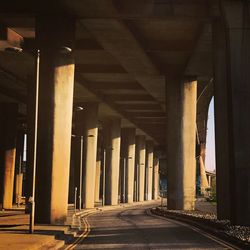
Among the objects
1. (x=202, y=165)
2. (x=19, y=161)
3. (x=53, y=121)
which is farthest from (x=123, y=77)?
(x=202, y=165)

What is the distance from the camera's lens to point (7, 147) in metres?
64.3

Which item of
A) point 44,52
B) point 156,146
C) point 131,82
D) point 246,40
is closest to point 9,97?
point 131,82

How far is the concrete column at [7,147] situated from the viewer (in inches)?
2491

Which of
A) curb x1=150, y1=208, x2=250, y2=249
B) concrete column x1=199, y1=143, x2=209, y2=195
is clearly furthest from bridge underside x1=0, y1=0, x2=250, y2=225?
concrete column x1=199, y1=143, x2=209, y2=195

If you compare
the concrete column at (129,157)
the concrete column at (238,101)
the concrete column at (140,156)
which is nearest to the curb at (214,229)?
the concrete column at (238,101)

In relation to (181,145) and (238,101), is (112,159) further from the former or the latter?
(238,101)

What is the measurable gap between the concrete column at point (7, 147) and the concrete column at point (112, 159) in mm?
20155

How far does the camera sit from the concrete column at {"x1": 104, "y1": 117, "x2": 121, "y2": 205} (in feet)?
272

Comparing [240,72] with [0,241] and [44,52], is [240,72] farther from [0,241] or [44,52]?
[0,241]

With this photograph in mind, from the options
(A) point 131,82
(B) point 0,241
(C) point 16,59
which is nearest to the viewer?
(B) point 0,241

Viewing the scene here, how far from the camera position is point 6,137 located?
209 ft

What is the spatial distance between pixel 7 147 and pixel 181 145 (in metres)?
24.5

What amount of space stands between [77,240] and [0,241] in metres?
3.52

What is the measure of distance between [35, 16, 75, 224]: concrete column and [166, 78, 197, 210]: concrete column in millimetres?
21387
